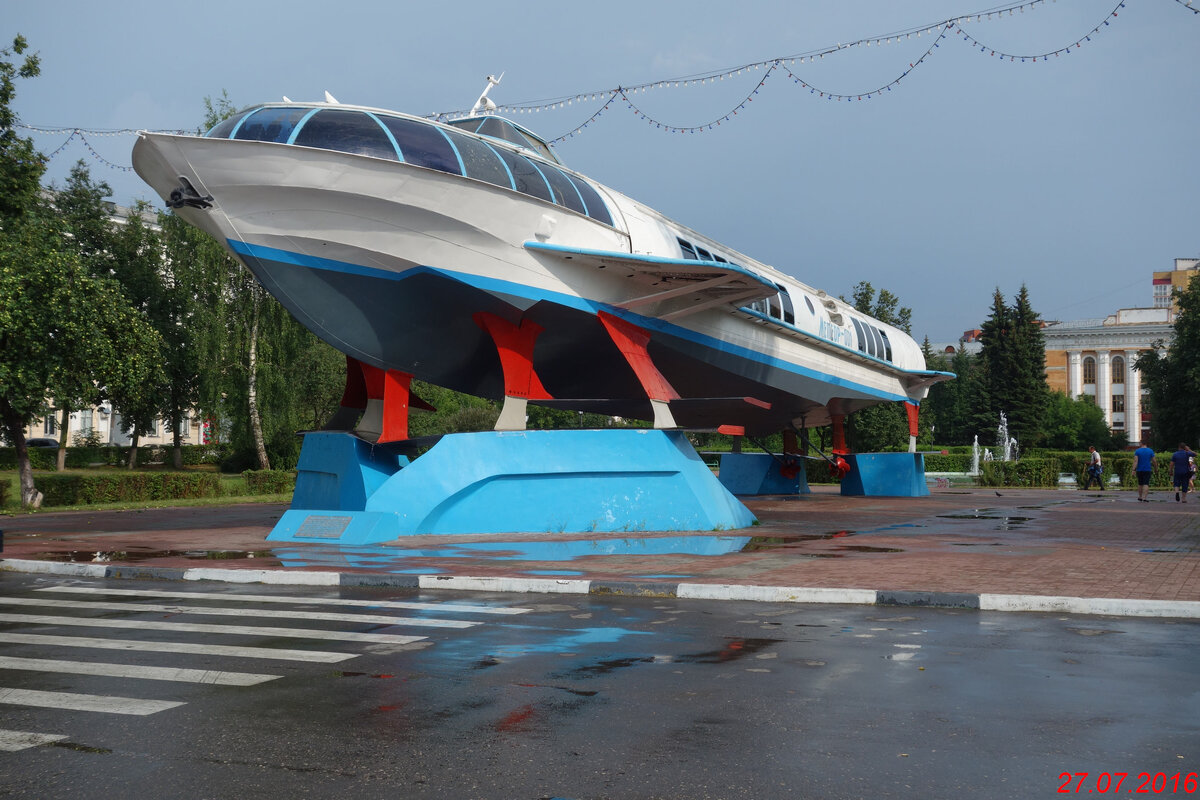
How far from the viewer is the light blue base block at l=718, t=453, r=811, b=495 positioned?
117ft

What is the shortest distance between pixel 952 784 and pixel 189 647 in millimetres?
5660

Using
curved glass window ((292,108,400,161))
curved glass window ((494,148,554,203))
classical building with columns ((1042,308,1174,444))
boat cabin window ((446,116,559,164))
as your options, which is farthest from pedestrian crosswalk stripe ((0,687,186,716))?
classical building with columns ((1042,308,1174,444))

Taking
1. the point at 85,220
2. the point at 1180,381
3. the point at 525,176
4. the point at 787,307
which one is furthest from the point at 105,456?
the point at 1180,381

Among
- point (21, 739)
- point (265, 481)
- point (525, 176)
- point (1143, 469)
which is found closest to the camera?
point (21, 739)

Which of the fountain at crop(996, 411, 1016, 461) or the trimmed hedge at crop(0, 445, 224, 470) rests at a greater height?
the fountain at crop(996, 411, 1016, 461)

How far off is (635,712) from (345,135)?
1275cm

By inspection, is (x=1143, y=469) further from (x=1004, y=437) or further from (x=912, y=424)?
(x=1004, y=437)

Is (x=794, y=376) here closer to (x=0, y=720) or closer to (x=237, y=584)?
(x=237, y=584)

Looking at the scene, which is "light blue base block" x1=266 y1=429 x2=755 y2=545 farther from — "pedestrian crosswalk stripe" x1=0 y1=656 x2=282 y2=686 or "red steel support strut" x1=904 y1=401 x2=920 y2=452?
"red steel support strut" x1=904 y1=401 x2=920 y2=452

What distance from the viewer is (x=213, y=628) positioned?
8.26m

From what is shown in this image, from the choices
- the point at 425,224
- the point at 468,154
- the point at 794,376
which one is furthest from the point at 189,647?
the point at 794,376

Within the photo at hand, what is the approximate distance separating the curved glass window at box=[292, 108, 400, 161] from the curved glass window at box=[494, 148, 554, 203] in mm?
2469

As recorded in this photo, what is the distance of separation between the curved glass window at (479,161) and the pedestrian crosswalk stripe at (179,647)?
1076 centimetres

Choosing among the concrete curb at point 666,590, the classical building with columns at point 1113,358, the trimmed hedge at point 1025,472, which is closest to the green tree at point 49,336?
the concrete curb at point 666,590
